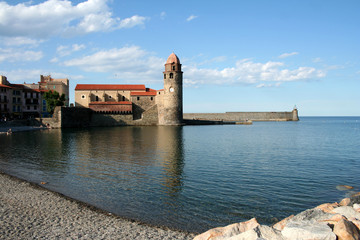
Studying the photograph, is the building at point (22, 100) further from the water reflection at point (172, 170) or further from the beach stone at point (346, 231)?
the beach stone at point (346, 231)

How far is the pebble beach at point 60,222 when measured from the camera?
6781mm

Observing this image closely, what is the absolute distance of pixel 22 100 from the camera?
57.1m

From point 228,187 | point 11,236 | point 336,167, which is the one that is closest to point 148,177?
point 228,187

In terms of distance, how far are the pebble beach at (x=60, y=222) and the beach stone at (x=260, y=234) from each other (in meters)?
1.79

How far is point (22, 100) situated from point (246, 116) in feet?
211

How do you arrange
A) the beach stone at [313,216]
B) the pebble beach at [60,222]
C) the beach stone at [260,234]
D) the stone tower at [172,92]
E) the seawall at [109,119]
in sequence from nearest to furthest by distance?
the beach stone at [260,234], the beach stone at [313,216], the pebble beach at [60,222], the seawall at [109,119], the stone tower at [172,92]

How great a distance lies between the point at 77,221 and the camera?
301 inches

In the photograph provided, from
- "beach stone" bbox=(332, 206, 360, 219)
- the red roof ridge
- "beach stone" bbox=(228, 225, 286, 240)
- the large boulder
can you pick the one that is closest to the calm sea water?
"beach stone" bbox=(332, 206, 360, 219)

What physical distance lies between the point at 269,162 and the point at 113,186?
9960mm

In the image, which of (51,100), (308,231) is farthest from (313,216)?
(51,100)

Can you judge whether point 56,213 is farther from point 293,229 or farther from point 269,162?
point 269,162

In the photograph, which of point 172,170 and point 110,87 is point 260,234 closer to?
point 172,170

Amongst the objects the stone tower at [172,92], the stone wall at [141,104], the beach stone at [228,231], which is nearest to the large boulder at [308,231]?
the beach stone at [228,231]

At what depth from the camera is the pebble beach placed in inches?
267
